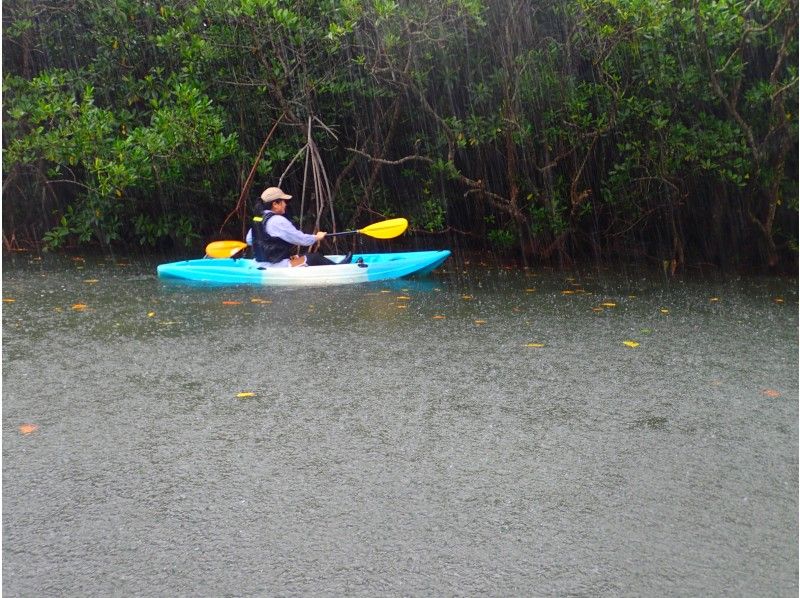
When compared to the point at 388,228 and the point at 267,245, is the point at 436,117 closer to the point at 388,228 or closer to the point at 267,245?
the point at 388,228

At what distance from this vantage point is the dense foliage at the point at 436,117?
1129 centimetres

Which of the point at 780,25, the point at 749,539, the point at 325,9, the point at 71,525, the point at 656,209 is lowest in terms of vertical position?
the point at 656,209

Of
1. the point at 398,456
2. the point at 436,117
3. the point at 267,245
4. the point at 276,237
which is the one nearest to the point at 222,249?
the point at 267,245

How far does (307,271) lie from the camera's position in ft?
34.0

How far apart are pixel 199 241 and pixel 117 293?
598 cm

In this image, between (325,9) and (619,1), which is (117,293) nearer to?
(325,9)

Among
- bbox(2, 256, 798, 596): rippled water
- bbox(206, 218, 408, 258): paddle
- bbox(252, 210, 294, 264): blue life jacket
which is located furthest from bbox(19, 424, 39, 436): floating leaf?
bbox(206, 218, 408, 258): paddle

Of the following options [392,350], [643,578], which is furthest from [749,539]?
[392,350]

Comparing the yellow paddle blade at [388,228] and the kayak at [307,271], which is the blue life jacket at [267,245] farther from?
the yellow paddle blade at [388,228]

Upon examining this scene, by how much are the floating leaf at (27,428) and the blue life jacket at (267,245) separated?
6171 millimetres

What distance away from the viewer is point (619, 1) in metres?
10.2

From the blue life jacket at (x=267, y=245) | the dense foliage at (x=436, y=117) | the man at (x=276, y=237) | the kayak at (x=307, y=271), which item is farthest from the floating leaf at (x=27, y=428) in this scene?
the dense foliage at (x=436, y=117)

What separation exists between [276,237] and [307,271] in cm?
63

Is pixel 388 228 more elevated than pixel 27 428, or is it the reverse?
pixel 27 428
